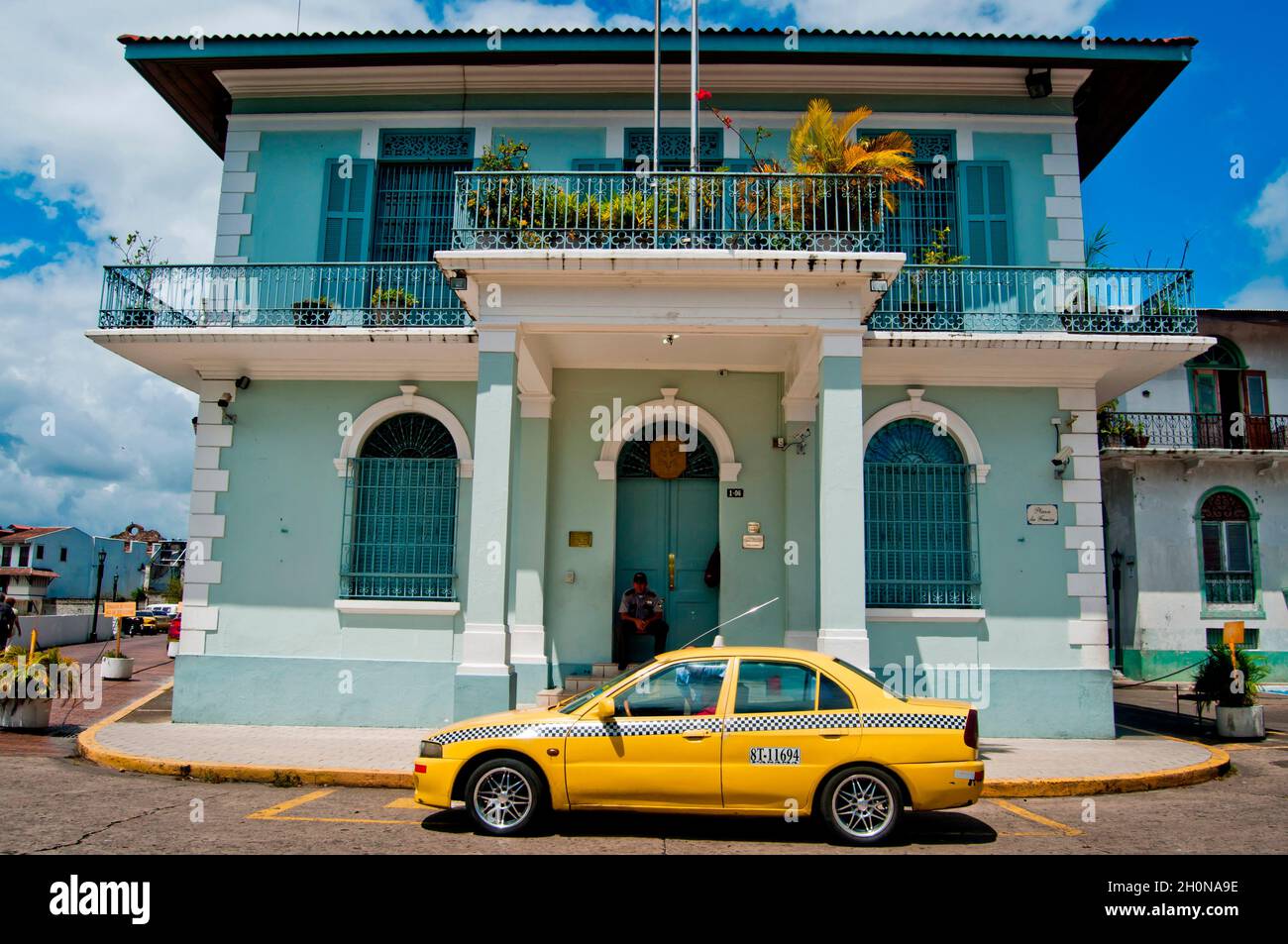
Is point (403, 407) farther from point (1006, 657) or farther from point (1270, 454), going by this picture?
point (1270, 454)

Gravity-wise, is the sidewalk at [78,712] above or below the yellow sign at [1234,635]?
below

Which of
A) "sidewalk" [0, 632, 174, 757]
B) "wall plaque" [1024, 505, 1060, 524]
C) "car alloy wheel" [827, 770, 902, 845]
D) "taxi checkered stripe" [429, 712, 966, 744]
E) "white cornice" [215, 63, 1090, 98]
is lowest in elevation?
"sidewalk" [0, 632, 174, 757]

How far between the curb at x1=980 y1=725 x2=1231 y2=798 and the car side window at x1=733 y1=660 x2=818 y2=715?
10.2ft

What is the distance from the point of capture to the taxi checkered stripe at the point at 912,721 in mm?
6492

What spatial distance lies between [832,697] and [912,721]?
1.90 feet

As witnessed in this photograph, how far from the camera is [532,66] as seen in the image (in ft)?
41.9

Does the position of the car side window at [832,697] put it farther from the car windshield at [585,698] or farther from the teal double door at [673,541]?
the teal double door at [673,541]

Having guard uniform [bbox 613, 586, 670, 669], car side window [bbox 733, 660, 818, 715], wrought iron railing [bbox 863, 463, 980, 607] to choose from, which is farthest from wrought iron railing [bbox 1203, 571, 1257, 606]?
car side window [bbox 733, 660, 818, 715]

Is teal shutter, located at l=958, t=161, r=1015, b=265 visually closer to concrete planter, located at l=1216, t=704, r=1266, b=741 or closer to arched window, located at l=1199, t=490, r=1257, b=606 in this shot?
concrete planter, located at l=1216, t=704, r=1266, b=741

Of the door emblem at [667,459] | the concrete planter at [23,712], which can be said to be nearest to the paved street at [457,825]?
the concrete planter at [23,712]

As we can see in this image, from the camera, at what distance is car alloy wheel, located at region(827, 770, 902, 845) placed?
21.0 feet

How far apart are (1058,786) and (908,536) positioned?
395 cm

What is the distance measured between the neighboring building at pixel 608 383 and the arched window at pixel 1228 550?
10438mm

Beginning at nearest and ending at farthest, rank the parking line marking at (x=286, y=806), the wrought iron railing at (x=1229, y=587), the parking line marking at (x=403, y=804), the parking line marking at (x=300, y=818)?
the parking line marking at (x=300, y=818) → the parking line marking at (x=286, y=806) → the parking line marking at (x=403, y=804) → the wrought iron railing at (x=1229, y=587)
